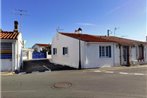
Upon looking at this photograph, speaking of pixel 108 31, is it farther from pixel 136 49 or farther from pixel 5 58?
pixel 5 58

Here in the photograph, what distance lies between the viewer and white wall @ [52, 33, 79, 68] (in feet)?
70.6

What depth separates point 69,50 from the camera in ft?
76.0

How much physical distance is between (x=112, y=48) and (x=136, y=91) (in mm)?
12872

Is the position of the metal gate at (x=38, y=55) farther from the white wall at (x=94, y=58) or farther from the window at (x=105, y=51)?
the white wall at (x=94, y=58)

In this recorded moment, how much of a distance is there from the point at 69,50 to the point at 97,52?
396 centimetres

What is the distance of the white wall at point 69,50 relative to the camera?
21.5 metres

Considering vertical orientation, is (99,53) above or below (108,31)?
below

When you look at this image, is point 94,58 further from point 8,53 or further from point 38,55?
point 38,55

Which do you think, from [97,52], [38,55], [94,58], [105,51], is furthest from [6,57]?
[38,55]


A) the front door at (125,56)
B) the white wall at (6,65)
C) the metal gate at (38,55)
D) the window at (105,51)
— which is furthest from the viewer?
the metal gate at (38,55)

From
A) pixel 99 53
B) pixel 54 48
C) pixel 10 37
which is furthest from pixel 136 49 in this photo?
pixel 10 37

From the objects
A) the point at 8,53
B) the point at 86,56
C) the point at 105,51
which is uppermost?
the point at 105,51

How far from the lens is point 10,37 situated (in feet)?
59.0

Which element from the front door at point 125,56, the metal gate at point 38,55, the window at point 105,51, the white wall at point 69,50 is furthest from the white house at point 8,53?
the metal gate at point 38,55
